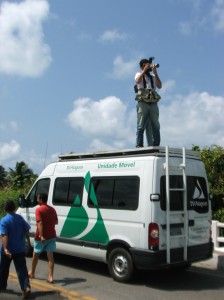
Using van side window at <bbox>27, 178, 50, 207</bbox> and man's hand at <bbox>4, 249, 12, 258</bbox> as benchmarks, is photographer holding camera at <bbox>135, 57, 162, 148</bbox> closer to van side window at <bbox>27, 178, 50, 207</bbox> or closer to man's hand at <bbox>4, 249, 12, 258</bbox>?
van side window at <bbox>27, 178, 50, 207</bbox>

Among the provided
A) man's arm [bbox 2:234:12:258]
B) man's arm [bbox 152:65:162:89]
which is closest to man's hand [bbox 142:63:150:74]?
man's arm [bbox 152:65:162:89]

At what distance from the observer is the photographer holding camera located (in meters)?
10.4

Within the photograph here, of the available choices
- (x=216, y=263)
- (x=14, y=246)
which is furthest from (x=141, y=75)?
(x=14, y=246)

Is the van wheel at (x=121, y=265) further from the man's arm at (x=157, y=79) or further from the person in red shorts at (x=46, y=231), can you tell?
the man's arm at (x=157, y=79)

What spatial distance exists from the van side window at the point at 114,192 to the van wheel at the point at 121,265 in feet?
2.74

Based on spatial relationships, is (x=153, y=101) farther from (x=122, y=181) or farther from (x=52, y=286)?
(x=52, y=286)

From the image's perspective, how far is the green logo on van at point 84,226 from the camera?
28.5ft

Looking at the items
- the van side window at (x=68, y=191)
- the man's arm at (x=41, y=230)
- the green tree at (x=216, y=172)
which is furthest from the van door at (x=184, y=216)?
the green tree at (x=216, y=172)

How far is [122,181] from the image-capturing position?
8500 mm

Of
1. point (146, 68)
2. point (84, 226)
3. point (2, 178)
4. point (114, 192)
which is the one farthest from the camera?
point (2, 178)

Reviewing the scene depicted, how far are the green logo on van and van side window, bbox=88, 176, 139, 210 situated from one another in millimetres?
64

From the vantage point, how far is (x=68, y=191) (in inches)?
380

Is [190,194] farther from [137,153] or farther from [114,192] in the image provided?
[114,192]

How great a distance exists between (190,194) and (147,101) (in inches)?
110
